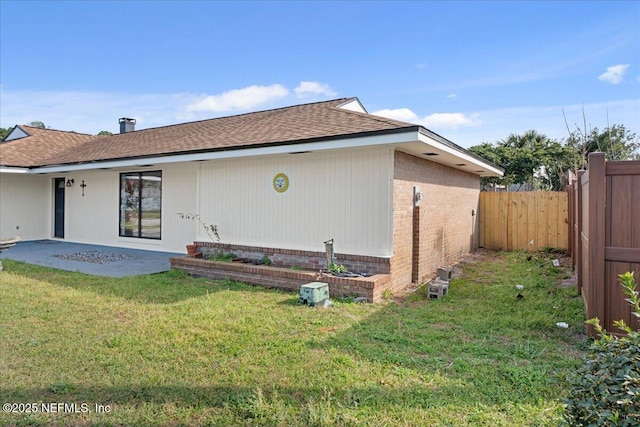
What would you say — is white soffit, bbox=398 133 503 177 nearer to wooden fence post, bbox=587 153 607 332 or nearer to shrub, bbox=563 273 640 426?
wooden fence post, bbox=587 153 607 332

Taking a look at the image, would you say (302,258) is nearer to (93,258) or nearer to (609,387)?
(93,258)

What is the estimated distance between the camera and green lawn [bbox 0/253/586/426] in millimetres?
2900

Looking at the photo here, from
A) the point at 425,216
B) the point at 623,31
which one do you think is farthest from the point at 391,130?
the point at 623,31

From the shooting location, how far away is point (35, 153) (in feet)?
48.0

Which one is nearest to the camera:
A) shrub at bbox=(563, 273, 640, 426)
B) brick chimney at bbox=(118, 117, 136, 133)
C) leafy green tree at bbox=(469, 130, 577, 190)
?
shrub at bbox=(563, 273, 640, 426)

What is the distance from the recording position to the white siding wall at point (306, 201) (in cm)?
707

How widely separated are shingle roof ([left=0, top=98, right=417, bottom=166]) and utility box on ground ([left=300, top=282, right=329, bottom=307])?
2.62 m

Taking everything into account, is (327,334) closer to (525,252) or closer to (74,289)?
(74,289)

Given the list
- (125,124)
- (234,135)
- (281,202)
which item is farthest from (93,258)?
(125,124)

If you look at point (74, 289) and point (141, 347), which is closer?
point (141, 347)

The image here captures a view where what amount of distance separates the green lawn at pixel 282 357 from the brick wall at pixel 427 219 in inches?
47.6

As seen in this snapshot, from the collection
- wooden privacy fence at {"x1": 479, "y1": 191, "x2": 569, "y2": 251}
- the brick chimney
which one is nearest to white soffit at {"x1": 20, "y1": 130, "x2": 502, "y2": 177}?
wooden privacy fence at {"x1": 479, "y1": 191, "x2": 569, "y2": 251}

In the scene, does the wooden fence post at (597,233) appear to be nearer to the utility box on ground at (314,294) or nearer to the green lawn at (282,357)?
the green lawn at (282,357)

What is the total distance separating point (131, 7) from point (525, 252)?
13458 millimetres
